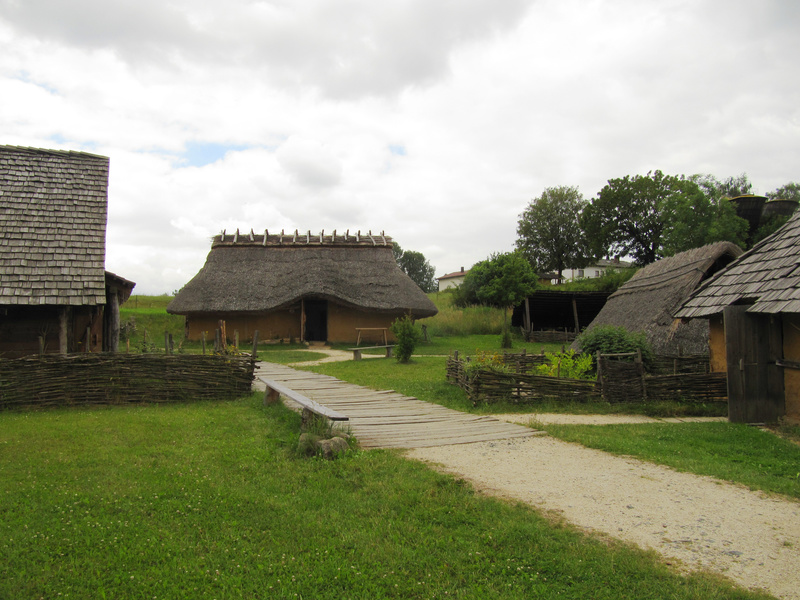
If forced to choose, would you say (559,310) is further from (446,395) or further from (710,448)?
(710,448)

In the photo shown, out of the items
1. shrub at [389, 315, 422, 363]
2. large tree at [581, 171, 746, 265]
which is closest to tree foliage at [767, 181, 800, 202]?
large tree at [581, 171, 746, 265]

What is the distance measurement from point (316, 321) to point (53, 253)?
1655 cm

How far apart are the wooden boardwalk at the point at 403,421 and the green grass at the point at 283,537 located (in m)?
1.04

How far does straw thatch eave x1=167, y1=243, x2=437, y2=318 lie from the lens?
76.6 feet

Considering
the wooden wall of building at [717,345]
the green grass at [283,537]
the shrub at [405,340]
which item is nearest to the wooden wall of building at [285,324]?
the shrub at [405,340]

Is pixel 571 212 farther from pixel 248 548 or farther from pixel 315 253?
pixel 248 548

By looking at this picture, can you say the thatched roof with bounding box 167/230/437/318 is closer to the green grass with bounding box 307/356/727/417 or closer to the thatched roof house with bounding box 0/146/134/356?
the green grass with bounding box 307/356/727/417

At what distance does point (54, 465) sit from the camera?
5562 mm

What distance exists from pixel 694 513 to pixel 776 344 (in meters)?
5.27

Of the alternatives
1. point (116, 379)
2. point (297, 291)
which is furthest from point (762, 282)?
point (297, 291)

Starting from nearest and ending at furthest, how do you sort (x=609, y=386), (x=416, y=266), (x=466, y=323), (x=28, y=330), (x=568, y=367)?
(x=609, y=386)
(x=568, y=367)
(x=28, y=330)
(x=466, y=323)
(x=416, y=266)

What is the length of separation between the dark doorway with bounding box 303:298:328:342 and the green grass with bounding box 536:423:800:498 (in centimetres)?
1949

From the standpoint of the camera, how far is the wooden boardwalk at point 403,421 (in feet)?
22.5

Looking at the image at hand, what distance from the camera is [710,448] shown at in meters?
6.54
